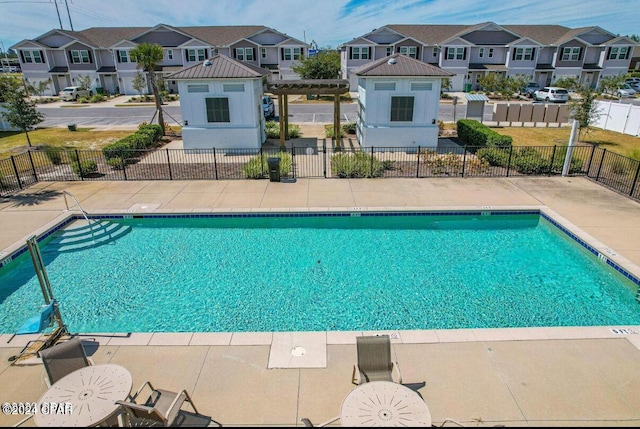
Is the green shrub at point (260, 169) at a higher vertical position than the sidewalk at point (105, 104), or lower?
lower

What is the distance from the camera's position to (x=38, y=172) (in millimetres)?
18047

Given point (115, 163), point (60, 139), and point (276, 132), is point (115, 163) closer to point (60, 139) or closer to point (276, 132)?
point (276, 132)

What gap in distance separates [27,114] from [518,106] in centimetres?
2999

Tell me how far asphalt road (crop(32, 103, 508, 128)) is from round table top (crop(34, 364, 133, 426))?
26579 millimetres

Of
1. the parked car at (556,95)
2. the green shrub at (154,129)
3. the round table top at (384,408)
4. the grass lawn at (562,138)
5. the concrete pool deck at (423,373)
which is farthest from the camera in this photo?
the parked car at (556,95)

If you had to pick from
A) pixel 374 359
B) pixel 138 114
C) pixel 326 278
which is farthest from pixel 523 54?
pixel 374 359

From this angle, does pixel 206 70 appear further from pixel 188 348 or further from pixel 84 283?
pixel 188 348

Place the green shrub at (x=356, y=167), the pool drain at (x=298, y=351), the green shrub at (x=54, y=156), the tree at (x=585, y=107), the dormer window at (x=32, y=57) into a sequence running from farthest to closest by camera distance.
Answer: the dormer window at (x=32, y=57)
the tree at (x=585, y=107)
the green shrub at (x=54, y=156)
the green shrub at (x=356, y=167)
the pool drain at (x=298, y=351)

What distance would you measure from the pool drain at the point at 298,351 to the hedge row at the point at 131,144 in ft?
43.9

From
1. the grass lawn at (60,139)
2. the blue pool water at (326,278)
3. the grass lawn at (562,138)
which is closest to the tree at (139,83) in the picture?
the grass lawn at (60,139)

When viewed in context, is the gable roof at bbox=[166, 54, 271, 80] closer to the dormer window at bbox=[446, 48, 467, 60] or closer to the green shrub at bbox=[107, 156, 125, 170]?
the green shrub at bbox=[107, 156, 125, 170]

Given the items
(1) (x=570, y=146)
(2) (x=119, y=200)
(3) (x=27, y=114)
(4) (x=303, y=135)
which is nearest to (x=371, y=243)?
(2) (x=119, y=200)

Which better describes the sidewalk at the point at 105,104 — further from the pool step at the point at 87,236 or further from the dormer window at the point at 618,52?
the dormer window at the point at 618,52

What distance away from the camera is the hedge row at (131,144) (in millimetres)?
18552
